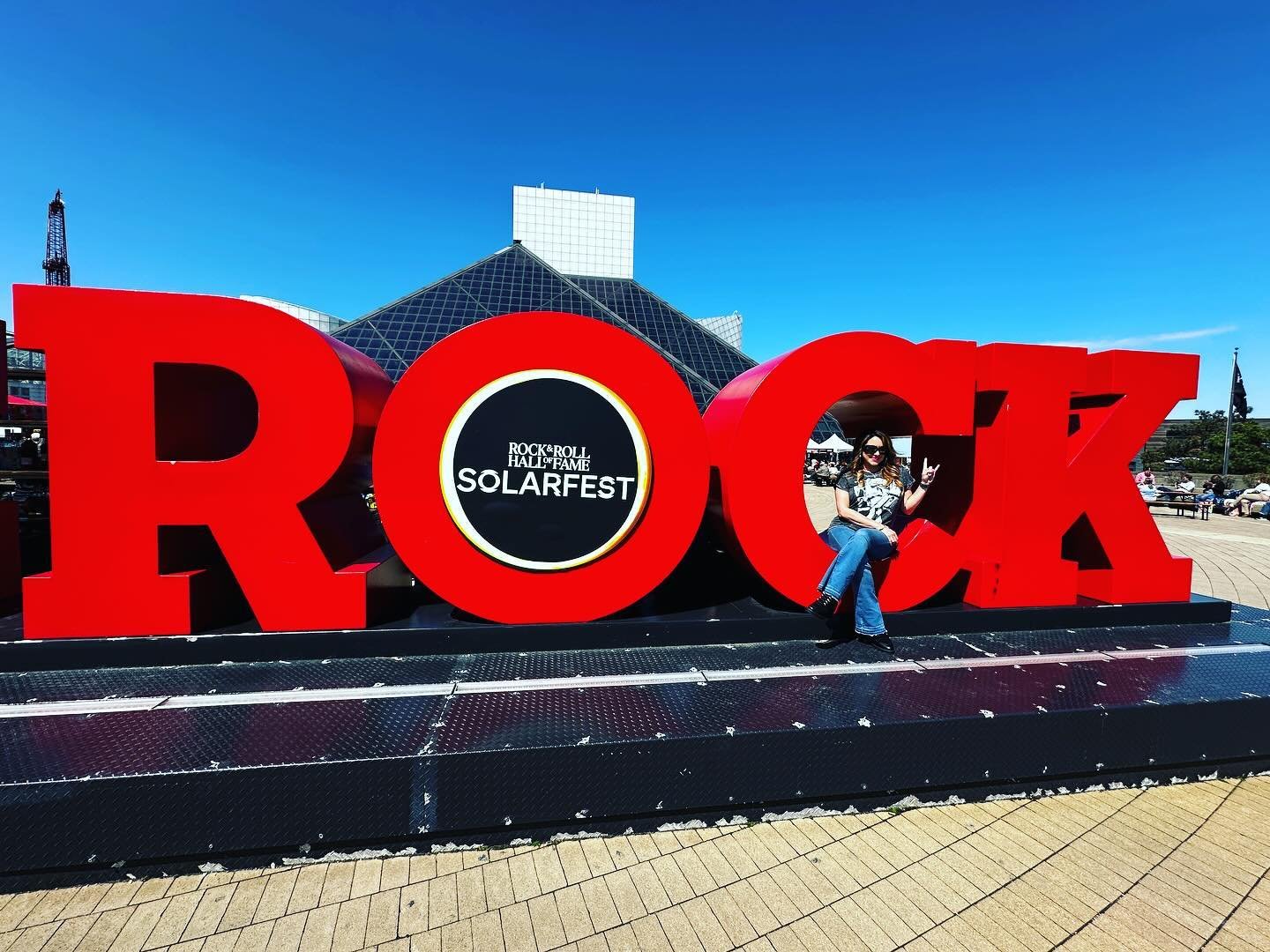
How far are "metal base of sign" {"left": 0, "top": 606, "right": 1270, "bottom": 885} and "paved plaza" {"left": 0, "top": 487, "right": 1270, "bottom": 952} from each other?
146mm

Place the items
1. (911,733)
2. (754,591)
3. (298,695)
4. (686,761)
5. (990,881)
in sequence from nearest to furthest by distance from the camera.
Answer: (990,881), (686,761), (911,733), (298,695), (754,591)

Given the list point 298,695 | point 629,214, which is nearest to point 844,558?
point 298,695

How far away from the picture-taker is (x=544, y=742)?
3000mm

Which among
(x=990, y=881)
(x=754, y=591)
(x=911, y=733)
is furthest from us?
(x=754, y=591)

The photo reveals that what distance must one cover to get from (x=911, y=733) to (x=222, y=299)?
4996mm

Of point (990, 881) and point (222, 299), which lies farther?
point (222, 299)

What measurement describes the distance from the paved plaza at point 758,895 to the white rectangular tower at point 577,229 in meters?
44.8

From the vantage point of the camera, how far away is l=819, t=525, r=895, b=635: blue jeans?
4.48m

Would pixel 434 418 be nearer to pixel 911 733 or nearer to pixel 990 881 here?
pixel 911 733

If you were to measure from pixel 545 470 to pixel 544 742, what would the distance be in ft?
6.61

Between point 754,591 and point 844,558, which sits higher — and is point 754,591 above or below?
below

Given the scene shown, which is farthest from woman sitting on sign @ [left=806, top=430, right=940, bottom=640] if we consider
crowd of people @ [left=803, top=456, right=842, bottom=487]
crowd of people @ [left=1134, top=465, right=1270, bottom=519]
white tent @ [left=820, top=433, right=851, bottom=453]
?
white tent @ [left=820, top=433, right=851, bottom=453]

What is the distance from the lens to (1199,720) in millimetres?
3555

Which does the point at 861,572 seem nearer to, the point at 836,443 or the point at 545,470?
the point at 545,470
